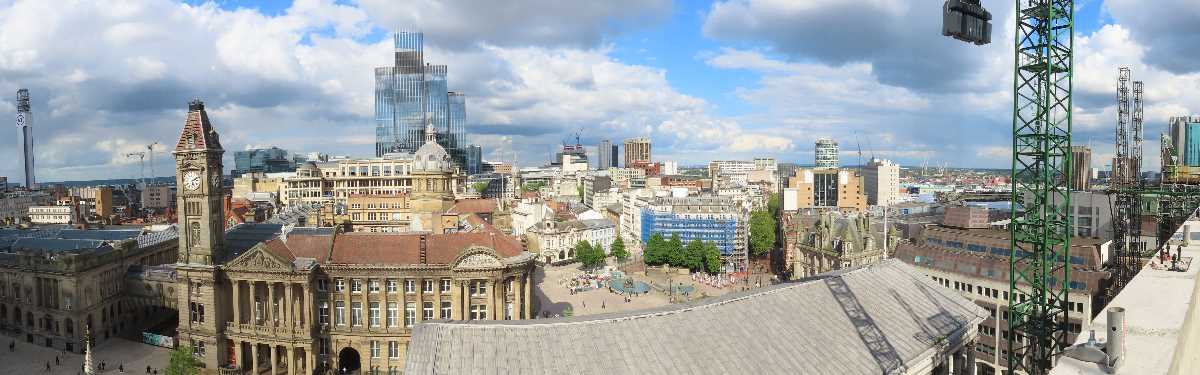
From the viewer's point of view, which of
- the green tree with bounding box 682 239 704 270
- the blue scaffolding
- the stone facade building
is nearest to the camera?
the stone facade building

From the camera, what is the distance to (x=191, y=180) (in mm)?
66000

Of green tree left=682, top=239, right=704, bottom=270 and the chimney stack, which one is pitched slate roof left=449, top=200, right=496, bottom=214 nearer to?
green tree left=682, top=239, right=704, bottom=270

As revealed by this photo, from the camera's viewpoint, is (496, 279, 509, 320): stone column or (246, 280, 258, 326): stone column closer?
(496, 279, 509, 320): stone column

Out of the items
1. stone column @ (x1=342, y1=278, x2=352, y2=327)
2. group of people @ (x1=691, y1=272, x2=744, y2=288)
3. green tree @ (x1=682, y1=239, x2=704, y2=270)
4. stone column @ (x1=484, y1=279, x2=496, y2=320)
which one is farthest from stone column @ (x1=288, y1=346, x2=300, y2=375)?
green tree @ (x1=682, y1=239, x2=704, y2=270)

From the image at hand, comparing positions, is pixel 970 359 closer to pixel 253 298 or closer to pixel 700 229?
pixel 253 298

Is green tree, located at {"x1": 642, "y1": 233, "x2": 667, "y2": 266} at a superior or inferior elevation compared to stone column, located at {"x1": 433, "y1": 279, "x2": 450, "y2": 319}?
inferior

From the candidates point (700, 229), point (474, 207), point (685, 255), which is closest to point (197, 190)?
point (474, 207)

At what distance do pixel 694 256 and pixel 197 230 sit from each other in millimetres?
82310

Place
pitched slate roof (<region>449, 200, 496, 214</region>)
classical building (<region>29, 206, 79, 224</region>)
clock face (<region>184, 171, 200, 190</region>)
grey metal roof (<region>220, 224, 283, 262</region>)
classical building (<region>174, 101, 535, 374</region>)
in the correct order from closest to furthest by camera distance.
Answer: classical building (<region>174, 101, 535, 374</region>) < clock face (<region>184, 171, 200, 190</region>) < grey metal roof (<region>220, 224, 283, 262</region>) < pitched slate roof (<region>449, 200, 496, 214</region>) < classical building (<region>29, 206, 79, 224</region>)

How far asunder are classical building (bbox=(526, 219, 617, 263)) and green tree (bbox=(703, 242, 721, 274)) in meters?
23.9

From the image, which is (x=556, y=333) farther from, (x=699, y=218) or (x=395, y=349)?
(x=699, y=218)

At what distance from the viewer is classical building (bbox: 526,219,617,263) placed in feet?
458

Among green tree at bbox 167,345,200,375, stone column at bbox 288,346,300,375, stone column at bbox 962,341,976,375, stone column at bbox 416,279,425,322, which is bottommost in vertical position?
stone column at bbox 288,346,300,375

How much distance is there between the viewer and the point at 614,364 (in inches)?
1230
